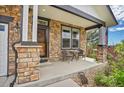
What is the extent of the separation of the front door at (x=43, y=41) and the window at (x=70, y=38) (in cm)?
147

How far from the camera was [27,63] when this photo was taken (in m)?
4.46

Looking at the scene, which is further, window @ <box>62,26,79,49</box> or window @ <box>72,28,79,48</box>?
window @ <box>72,28,79,48</box>

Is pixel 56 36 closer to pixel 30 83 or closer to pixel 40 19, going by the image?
pixel 40 19

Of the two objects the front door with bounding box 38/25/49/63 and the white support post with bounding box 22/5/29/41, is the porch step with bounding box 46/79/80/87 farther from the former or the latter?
the front door with bounding box 38/25/49/63

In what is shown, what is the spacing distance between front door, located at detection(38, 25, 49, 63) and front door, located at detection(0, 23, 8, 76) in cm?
→ 282

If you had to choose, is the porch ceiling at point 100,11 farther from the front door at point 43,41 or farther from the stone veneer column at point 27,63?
the stone veneer column at point 27,63

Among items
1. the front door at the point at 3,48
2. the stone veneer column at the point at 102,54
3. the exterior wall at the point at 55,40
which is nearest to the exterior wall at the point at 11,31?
the front door at the point at 3,48

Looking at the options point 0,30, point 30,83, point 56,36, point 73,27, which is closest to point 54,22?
point 56,36

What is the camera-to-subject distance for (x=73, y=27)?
1051 centimetres

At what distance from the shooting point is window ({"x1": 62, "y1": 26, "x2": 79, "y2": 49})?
9.84 meters

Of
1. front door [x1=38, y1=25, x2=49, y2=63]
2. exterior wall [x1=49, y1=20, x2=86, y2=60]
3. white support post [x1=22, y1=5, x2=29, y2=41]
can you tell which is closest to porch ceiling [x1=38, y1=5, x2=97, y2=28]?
exterior wall [x1=49, y1=20, x2=86, y2=60]

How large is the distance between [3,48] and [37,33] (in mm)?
2883

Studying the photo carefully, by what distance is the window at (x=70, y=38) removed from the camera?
9.84 metres
